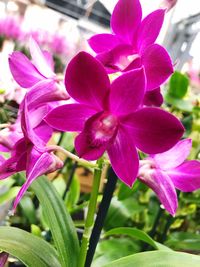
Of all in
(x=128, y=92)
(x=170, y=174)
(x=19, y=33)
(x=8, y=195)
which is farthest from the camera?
(x=19, y=33)

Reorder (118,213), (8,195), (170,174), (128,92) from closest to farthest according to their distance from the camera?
(128,92), (170,174), (8,195), (118,213)

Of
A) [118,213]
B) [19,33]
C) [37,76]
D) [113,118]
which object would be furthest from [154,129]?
[19,33]

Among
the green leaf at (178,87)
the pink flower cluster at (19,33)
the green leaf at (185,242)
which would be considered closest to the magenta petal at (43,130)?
the green leaf at (185,242)

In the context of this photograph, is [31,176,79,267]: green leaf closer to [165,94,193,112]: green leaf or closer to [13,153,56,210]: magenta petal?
[13,153,56,210]: magenta petal

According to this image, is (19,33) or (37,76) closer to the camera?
(37,76)

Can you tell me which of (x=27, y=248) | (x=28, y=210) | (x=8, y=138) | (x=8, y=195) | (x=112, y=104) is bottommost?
(x=28, y=210)

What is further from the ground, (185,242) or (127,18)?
(127,18)

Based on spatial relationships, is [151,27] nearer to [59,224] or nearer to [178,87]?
[59,224]
